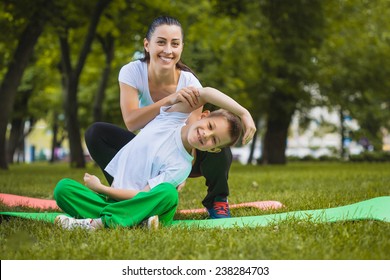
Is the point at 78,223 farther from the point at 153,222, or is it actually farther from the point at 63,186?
the point at 153,222

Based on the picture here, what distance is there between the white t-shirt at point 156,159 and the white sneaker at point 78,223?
363 mm

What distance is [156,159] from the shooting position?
4.02 meters

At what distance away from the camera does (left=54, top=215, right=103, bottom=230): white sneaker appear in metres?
3.76

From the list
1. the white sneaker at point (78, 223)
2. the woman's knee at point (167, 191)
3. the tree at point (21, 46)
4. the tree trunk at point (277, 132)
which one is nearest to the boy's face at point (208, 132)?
the woman's knee at point (167, 191)

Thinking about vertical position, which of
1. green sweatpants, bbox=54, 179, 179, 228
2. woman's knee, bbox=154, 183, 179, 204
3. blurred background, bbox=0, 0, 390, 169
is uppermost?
blurred background, bbox=0, 0, 390, 169

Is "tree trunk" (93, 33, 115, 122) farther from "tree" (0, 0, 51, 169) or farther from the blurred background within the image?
"tree" (0, 0, 51, 169)

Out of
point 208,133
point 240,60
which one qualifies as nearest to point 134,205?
point 208,133

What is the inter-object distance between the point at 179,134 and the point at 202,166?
50 cm

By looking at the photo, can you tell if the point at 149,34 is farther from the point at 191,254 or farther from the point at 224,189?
the point at 191,254

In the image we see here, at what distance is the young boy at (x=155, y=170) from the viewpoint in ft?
12.4

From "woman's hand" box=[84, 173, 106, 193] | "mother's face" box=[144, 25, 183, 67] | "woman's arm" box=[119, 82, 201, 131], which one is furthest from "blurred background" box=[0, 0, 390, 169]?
"woman's hand" box=[84, 173, 106, 193]

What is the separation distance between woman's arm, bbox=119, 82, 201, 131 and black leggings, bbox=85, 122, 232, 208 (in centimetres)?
15

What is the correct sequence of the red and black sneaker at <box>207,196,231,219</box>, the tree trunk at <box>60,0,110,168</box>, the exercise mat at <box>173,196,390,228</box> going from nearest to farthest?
1. the exercise mat at <box>173,196,390,228</box>
2. the red and black sneaker at <box>207,196,231,219</box>
3. the tree trunk at <box>60,0,110,168</box>

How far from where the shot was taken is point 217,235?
340 centimetres
